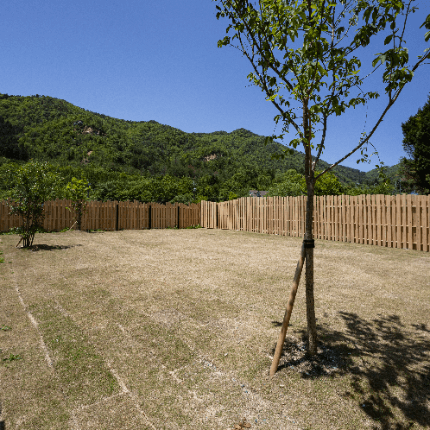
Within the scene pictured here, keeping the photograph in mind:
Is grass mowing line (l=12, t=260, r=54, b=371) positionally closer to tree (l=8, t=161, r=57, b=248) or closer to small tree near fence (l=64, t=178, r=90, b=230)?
tree (l=8, t=161, r=57, b=248)

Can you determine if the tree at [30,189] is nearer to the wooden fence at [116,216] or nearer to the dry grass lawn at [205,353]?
the dry grass lawn at [205,353]

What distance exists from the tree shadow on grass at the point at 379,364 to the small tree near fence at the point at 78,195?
14425 mm

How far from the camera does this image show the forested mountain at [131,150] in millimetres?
62156

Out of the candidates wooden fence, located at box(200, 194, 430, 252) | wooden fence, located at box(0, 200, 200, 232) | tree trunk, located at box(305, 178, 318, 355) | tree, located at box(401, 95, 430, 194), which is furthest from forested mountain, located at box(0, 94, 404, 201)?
tree trunk, located at box(305, 178, 318, 355)

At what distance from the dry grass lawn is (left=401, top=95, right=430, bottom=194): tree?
19.0 meters

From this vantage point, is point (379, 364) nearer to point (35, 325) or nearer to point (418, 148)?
point (35, 325)

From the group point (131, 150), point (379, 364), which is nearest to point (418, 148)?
point (379, 364)

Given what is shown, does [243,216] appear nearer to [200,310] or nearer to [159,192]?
[200,310]

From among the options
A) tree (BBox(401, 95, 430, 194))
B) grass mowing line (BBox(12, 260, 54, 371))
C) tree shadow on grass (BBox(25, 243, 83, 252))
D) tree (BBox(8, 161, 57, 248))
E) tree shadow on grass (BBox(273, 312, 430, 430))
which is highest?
tree (BBox(401, 95, 430, 194))

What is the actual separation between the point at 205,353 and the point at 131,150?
248ft

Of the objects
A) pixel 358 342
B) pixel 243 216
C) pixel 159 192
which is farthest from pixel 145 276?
pixel 159 192

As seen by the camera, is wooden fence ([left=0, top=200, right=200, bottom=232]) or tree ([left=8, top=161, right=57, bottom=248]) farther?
wooden fence ([left=0, top=200, right=200, bottom=232])

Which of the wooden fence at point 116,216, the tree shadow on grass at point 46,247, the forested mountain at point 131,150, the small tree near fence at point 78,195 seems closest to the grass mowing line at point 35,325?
the tree shadow on grass at point 46,247

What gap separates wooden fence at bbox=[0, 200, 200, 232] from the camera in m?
15.2
